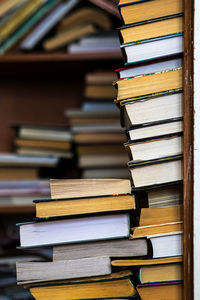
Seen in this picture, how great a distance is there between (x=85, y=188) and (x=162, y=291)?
0.71 feet

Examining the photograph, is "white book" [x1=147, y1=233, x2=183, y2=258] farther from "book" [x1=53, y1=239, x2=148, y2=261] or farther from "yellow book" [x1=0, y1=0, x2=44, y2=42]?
"yellow book" [x1=0, y1=0, x2=44, y2=42]

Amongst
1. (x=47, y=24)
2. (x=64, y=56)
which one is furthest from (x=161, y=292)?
(x=47, y=24)

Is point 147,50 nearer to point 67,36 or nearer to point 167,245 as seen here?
point 167,245

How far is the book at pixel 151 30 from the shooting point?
31.0 inches

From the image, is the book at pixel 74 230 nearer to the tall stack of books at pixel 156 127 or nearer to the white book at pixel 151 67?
the tall stack of books at pixel 156 127

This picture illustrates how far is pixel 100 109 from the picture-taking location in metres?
1.55

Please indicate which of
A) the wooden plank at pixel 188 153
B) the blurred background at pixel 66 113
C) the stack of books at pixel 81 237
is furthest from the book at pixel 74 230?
the blurred background at pixel 66 113

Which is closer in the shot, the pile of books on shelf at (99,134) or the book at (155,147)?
the book at (155,147)

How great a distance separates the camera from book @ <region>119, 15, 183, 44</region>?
79 centimetres

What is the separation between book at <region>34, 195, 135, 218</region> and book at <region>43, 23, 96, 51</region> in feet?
2.86

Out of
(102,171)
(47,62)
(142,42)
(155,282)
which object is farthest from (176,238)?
(47,62)

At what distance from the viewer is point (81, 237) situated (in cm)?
79

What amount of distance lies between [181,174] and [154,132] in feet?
0.28

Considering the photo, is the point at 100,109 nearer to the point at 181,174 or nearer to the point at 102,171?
the point at 102,171
